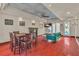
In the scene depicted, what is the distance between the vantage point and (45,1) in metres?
2.67

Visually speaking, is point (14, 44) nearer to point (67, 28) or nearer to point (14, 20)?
point (14, 20)

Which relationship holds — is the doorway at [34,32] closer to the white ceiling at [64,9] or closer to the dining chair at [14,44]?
the dining chair at [14,44]

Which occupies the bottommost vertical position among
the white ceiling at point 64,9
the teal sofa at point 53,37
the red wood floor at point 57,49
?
the red wood floor at point 57,49

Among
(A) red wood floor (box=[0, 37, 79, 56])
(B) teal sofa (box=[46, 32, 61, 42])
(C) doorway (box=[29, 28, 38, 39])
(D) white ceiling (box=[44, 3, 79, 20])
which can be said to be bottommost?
(A) red wood floor (box=[0, 37, 79, 56])

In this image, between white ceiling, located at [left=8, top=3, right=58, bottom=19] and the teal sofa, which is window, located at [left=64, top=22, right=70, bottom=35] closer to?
the teal sofa

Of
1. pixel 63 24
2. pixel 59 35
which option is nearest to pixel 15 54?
pixel 59 35

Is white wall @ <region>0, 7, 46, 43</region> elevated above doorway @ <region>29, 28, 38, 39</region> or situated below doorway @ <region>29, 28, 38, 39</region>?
above

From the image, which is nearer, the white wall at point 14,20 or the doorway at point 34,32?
the white wall at point 14,20

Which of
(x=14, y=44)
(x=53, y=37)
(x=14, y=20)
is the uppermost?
(x=14, y=20)

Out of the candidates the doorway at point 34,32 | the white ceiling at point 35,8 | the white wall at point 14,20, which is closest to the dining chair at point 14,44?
the white wall at point 14,20

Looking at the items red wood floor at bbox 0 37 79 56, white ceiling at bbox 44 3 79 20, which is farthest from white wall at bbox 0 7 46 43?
white ceiling at bbox 44 3 79 20

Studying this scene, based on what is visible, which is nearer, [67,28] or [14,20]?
[14,20]

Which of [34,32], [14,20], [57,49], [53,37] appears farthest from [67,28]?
[14,20]

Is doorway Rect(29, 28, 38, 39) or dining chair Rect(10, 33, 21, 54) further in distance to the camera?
doorway Rect(29, 28, 38, 39)
